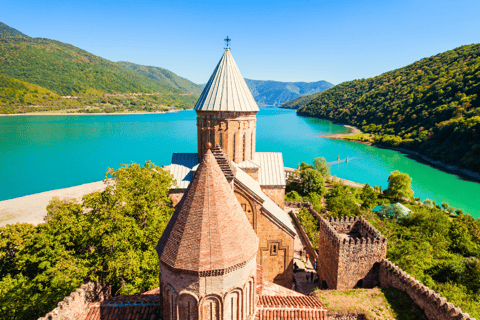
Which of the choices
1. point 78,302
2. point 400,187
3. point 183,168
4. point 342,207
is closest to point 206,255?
point 78,302

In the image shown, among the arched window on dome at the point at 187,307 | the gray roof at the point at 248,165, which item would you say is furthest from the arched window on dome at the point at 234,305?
the gray roof at the point at 248,165

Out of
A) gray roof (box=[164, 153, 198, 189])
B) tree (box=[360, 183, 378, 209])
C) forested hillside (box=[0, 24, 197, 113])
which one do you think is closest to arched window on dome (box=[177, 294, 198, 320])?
gray roof (box=[164, 153, 198, 189])

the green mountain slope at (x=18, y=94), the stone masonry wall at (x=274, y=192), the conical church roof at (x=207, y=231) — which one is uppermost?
the green mountain slope at (x=18, y=94)

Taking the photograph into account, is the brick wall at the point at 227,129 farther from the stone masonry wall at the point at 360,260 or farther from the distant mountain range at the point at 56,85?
the distant mountain range at the point at 56,85

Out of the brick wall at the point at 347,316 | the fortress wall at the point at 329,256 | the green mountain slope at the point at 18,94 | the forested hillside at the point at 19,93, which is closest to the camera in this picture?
the brick wall at the point at 347,316

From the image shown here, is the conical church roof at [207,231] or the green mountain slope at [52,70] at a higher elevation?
the green mountain slope at [52,70]

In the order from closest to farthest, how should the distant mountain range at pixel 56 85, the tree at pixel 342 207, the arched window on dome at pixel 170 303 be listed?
the arched window on dome at pixel 170 303, the tree at pixel 342 207, the distant mountain range at pixel 56 85
